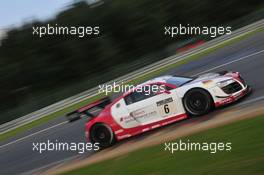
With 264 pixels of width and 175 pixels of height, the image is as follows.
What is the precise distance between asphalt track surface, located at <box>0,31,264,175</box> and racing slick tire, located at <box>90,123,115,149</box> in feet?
1.30

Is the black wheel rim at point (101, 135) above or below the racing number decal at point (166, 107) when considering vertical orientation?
below

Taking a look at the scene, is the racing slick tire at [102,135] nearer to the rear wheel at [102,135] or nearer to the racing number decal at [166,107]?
the rear wheel at [102,135]

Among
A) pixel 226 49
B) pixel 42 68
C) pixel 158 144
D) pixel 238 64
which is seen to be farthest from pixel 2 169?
pixel 42 68

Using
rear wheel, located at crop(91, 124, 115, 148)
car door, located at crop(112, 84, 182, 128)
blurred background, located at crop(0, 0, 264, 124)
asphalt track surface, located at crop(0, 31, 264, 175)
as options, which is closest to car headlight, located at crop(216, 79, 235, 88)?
asphalt track surface, located at crop(0, 31, 264, 175)

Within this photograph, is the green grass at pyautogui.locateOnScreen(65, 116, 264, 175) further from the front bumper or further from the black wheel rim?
the black wheel rim

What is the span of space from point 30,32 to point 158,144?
40.4 meters

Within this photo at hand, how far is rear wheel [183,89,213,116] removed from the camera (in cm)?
Answer: 1180

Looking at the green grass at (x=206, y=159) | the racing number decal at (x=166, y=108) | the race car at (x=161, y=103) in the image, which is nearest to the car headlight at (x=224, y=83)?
the race car at (x=161, y=103)

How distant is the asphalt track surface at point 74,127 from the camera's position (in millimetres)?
13502

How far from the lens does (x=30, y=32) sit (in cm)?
4941

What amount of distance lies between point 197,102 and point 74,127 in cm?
664

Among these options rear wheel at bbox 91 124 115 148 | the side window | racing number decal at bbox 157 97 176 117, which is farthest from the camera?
rear wheel at bbox 91 124 115 148

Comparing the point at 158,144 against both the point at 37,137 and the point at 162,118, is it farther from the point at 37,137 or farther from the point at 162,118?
the point at 37,137

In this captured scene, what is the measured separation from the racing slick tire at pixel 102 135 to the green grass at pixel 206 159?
1.72 m
